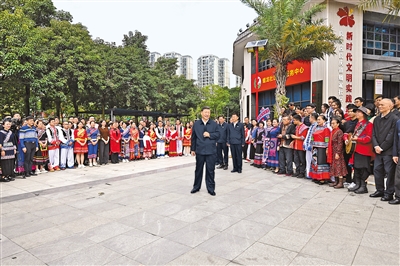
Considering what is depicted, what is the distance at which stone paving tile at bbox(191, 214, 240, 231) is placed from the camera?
375 cm

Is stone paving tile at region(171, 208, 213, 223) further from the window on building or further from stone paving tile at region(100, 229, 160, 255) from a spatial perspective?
the window on building

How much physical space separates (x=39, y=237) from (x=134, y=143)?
25.4ft

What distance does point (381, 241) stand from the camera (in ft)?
10.6

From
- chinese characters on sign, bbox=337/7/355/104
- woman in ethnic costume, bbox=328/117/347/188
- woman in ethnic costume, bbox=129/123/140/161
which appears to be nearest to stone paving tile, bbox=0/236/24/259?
woman in ethnic costume, bbox=328/117/347/188

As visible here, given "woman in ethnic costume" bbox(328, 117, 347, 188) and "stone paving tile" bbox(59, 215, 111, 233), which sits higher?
"woman in ethnic costume" bbox(328, 117, 347, 188)

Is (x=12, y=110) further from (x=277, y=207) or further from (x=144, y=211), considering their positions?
(x=277, y=207)

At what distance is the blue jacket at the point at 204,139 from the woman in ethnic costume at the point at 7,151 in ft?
17.0

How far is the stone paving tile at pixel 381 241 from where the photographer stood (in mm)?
3057

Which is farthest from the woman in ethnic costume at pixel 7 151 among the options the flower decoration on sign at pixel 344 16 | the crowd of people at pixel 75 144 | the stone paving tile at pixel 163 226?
the flower decoration on sign at pixel 344 16

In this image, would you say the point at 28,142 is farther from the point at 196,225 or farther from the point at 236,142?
the point at 196,225

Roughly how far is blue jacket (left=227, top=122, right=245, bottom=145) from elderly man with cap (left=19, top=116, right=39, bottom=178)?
570 cm

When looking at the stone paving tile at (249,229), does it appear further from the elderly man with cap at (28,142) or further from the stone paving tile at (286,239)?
the elderly man with cap at (28,142)

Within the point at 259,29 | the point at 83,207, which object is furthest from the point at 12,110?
the point at 83,207

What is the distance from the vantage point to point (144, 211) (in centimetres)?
447
